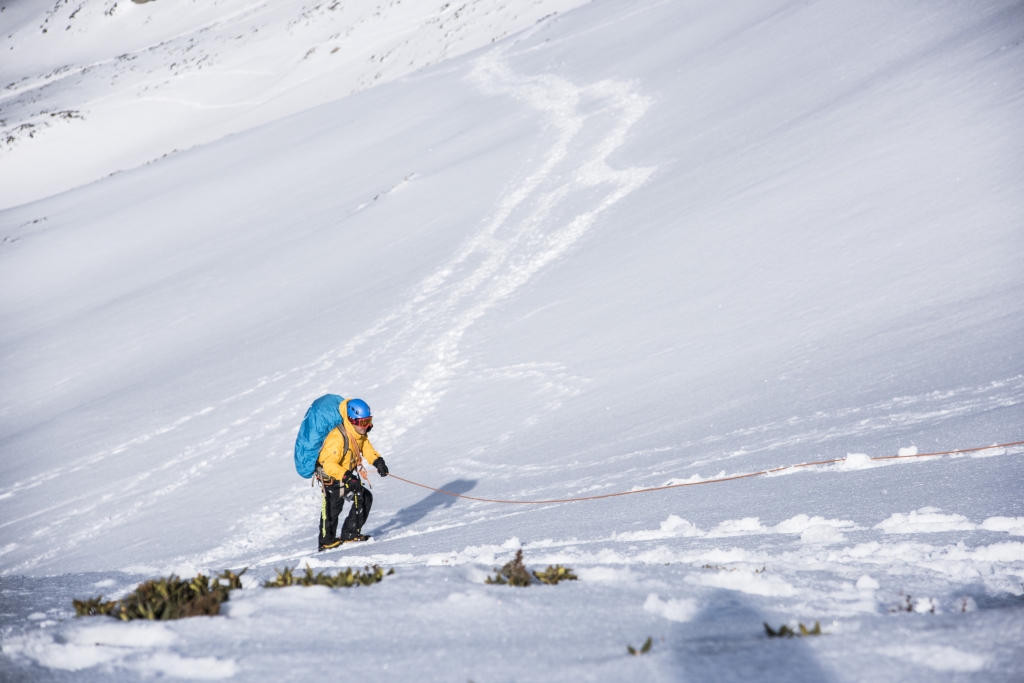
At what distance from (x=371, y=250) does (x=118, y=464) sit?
7.39 meters

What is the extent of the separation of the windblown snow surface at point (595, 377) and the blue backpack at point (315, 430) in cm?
81

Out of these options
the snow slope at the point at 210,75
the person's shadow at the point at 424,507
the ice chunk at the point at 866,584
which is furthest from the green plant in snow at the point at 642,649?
the snow slope at the point at 210,75

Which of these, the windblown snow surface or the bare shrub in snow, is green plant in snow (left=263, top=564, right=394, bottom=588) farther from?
the bare shrub in snow

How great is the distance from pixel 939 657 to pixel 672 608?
3.33 feet

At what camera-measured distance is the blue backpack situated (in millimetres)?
5875

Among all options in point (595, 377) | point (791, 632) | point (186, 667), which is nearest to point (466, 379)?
point (595, 377)

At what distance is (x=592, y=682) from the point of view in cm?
245

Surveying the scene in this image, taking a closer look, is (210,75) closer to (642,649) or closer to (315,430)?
(315,430)

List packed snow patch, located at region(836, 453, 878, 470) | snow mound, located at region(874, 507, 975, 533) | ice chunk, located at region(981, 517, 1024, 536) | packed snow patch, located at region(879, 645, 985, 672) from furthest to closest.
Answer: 1. packed snow patch, located at region(836, 453, 878, 470)
2. snow mound, located at region(874, 507, 975, 533)
3. ice chunk, located at region(981, 517, 1024, 536)
4. packed snow patch, located at region(879, 645, 985, 672)

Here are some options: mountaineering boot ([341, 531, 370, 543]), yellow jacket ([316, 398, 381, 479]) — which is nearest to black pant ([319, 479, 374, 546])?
mountaineering boot ([341, 531, 370, 543])

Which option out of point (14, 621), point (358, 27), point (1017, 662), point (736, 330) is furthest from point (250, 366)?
point (358, 27)

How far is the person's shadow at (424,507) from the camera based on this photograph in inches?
271

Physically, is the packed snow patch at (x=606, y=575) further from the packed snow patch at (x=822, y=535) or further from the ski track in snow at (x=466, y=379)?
the ski track in snow at (x=466, y=379)

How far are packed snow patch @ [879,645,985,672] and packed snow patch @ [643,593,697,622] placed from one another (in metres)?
0.80
